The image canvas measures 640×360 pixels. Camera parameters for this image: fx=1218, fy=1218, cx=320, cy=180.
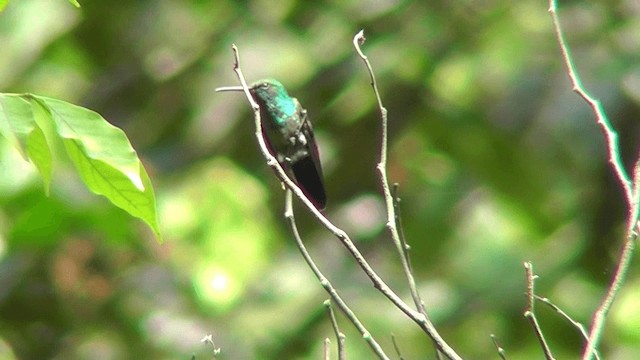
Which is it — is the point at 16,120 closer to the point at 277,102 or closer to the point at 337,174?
the point at 277,102

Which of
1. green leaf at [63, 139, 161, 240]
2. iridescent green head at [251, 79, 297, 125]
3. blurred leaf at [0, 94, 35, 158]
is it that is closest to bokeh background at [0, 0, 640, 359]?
iridescent green head at [251, 79, 297, 125]

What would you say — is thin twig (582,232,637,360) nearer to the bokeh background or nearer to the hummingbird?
the hummingbird

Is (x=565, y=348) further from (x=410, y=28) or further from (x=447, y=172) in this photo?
(x=410, y=28)

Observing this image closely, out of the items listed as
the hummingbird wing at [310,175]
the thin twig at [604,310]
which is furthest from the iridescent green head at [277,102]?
the thin twig at [604,310]

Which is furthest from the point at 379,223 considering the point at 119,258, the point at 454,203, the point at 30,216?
the point at 30,216

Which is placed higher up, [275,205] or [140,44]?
[140,44]

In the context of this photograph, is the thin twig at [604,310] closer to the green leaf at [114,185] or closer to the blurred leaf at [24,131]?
the green leaf at [114,185]

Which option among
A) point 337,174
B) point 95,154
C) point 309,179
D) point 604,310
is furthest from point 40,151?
point 337,174
